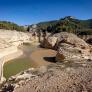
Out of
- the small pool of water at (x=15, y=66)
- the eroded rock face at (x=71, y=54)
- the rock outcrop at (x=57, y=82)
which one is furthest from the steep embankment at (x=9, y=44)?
the eroded rock face at (x=71, y=54)

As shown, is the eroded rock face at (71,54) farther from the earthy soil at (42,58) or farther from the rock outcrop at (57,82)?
the rock outcrop at (57,82)

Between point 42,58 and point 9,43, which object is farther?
point 9,43

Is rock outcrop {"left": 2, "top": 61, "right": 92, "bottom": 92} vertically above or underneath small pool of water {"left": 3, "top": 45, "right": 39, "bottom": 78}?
above

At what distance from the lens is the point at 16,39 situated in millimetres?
54219

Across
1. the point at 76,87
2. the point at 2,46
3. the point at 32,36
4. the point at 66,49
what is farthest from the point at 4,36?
the point at 76,87

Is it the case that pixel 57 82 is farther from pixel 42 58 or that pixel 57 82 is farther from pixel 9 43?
pixel 9 43

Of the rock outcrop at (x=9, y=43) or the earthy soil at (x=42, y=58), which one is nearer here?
the earthy soil at (x=42, y=58)

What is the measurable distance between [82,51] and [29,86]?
18.9m

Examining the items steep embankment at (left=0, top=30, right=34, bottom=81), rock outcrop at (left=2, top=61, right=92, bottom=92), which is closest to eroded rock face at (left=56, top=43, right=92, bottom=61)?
steep embankment at (left=0, top=30, right=34, bottom=81)

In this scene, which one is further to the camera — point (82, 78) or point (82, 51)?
point (82, 51)

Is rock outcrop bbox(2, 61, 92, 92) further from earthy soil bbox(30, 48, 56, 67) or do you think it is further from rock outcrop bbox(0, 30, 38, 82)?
earthy soil bbox(30, 48, 56, 67)

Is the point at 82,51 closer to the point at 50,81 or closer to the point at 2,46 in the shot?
the point at 2,46

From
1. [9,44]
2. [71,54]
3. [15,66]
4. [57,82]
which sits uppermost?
[9,44]

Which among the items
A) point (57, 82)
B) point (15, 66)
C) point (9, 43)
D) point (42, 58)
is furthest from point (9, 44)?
point (57, 82)
